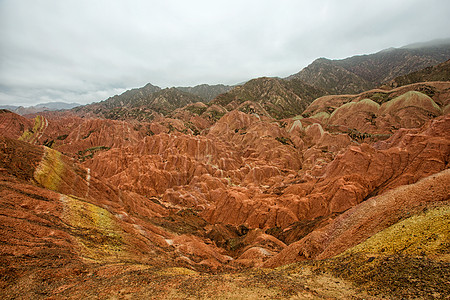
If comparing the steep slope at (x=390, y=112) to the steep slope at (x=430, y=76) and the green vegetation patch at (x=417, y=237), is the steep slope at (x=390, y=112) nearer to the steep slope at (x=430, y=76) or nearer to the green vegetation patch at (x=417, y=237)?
the steep slope at (x=430, y=76)

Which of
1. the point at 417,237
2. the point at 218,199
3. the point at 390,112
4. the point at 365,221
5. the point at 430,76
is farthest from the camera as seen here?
the point at 430,76

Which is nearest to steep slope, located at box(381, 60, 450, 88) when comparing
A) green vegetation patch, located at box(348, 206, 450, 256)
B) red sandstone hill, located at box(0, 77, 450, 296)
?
red sandstone hill, located at box(0, 77, 450, 296)

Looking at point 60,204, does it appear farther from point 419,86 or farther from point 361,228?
point 419,86

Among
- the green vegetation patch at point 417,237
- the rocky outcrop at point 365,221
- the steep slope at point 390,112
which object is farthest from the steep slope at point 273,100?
the green vegetation patch at point 417,237

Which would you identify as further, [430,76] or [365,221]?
[430,76]

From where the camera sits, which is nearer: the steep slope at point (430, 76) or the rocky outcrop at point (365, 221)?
the rocky outcrop at point (365, 221)

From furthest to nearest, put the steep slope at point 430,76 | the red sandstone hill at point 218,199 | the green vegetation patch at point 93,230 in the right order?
1. the steep slope at point 430,76
2. the green vegetation patch at point 93,230
3. the red sandstone hill at point 218,199

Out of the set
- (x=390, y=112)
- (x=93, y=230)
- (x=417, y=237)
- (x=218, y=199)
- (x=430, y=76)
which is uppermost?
(x=430, y=76)

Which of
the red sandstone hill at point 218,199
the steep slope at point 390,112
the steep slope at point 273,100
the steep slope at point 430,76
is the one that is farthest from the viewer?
the steep slope at point 273,100

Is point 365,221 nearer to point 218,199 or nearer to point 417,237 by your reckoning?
point 417,237

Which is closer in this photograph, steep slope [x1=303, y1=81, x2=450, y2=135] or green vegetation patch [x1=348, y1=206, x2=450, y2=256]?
green vegetation patch [x1=348, y1=206, x2=450, y2=256]

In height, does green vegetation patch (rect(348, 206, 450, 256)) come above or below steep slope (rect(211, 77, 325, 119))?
below

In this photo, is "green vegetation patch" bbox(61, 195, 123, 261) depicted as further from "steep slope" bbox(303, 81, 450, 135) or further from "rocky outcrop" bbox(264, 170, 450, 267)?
"steep slope" bbox(303, 81, 450, 135)

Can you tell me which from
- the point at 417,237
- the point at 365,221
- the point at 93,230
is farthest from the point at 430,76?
the point at 93,230
